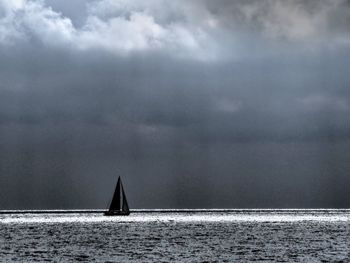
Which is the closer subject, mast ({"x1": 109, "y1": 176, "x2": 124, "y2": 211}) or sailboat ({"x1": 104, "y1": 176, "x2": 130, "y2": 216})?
mast ({"x1": 109, "y1": 176, "x2": 124, "y2": 211})

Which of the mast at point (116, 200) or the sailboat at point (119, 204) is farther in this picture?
the sailboat at point (119, 204)

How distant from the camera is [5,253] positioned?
77375 millimetres

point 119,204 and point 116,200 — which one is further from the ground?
point 116,200

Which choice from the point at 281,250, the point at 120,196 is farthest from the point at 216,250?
the point at 120,196

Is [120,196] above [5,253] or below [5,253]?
above

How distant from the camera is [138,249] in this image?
83562 millimetres

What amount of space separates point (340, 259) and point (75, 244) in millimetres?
38195

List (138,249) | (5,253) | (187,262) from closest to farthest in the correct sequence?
(187,262) → (5,253) → (138,249)

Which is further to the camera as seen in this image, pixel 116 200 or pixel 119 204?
pixel 119 204

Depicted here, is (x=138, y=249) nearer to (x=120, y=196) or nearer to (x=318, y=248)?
(x=318, y=248)

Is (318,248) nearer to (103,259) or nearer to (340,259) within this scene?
(340,259)

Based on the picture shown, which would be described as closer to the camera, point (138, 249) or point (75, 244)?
point (138, 249)

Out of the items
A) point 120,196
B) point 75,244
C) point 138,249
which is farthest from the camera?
point 120,196

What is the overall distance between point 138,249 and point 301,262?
75.2 feet
